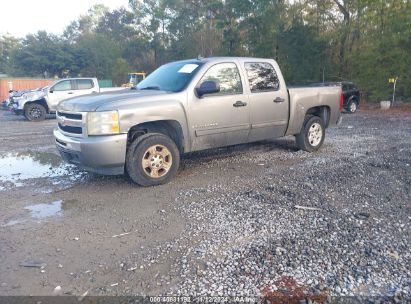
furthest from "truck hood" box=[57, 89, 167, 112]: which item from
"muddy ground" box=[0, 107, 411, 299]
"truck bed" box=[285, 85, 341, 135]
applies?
"truck bed" box=[285, 85, 341, 135]

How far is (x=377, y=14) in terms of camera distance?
20266mm

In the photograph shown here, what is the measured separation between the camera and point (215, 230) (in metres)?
3.80

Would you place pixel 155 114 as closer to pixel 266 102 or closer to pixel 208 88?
pixel 208 88

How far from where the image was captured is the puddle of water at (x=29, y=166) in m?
6.16

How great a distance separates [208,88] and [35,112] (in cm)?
1272

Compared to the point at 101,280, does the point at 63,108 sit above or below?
above

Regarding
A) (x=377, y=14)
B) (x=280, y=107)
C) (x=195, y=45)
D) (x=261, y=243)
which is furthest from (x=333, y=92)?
(x=195, y=45)

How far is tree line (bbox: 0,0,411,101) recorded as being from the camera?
19.1m

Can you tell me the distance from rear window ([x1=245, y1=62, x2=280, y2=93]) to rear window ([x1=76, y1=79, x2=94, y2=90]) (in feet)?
38.8

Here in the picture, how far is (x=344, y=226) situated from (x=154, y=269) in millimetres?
2073

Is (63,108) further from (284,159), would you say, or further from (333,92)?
(333,92)

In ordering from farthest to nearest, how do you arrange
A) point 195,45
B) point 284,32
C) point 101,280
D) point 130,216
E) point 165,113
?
point 195,45, point 284,32, point 165,113, point 130,216, point 101,280

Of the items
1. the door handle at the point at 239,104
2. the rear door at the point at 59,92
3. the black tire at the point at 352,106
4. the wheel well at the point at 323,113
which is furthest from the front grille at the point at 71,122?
the black tire at the point at 352,106

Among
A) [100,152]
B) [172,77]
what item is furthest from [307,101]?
[100,152]
